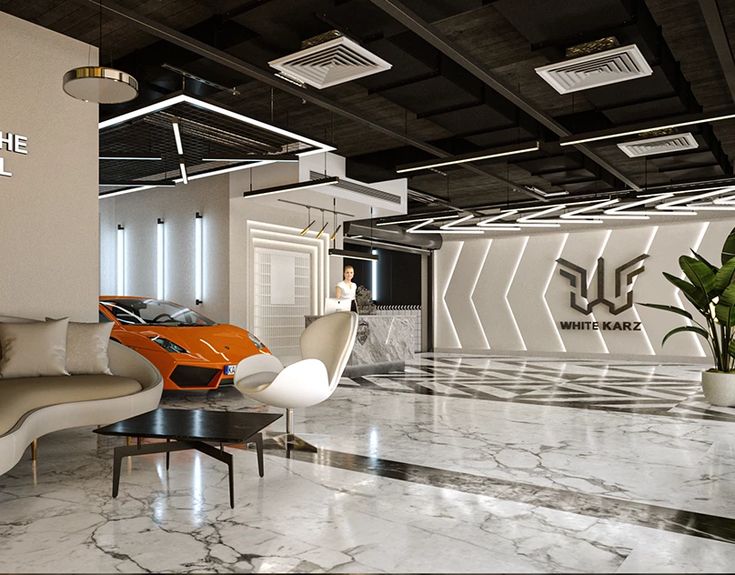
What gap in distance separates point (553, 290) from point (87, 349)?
10581 millimetres

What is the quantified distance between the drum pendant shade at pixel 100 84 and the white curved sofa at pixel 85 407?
166 centimetres

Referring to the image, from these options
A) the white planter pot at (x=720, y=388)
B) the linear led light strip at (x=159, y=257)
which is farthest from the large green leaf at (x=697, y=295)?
the linear led light strip at (x=159, y=257)

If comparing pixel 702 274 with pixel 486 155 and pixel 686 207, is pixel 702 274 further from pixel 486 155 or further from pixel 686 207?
pixel 686 207

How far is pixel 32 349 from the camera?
399cm

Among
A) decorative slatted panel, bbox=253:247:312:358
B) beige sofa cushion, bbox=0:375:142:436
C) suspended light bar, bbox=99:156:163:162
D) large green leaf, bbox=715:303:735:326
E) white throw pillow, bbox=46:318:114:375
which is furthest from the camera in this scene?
decorative slatted panel, bbox=253:247:312:358

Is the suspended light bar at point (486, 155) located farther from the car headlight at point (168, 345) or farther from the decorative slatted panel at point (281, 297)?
the decorative slatted panel at point (281, 297)

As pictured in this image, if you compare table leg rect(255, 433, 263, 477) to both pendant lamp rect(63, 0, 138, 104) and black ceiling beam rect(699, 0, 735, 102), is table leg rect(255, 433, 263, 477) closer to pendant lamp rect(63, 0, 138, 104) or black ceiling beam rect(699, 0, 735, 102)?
pendant lamp rect(63, 0, 138, 104)

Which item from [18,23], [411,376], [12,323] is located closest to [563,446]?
[12,323]

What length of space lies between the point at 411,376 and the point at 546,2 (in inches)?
216

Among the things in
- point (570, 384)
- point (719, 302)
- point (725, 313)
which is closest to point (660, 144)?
point (719, 302)

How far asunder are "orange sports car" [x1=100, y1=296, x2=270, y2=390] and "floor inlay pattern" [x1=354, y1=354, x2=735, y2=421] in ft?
6.14

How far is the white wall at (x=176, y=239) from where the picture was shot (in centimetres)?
896

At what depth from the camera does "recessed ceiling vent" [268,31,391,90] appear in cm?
403

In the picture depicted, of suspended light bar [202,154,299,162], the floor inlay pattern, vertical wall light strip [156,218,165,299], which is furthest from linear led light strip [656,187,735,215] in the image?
vertical wall light strip [156,218,165,299]
